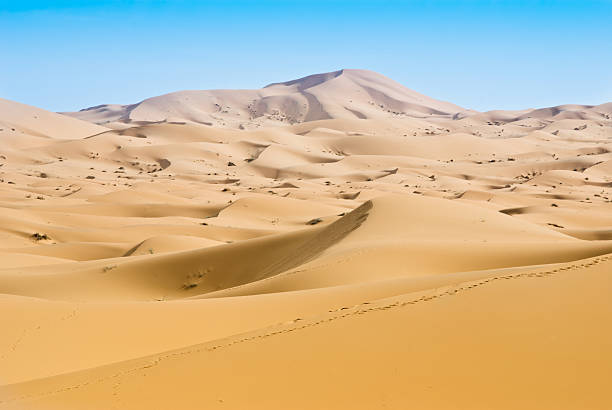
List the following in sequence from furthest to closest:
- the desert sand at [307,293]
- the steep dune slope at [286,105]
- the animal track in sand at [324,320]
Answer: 1. the steep dune slope at [286,105]
2. the animal track in sand at [324,320]
3. the desert sand at [307,293]

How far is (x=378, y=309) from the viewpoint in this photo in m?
7.07

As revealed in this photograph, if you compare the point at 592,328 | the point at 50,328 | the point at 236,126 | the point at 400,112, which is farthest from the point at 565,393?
the point at 400,112

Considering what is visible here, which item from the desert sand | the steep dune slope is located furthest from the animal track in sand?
the steep dune slope

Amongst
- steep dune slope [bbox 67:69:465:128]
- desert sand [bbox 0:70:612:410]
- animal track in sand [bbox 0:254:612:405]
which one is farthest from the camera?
steep dune slope [bbox 67:69:465:128]

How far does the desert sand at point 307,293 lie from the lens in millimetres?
5309

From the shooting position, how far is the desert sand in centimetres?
531

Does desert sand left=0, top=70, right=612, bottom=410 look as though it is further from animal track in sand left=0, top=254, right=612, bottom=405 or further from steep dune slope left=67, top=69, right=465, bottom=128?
steep dune slope left=67, top=69, right=465, bottom=128

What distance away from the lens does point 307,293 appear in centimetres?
991

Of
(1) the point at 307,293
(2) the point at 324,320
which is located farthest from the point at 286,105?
(2) the point at 324,320

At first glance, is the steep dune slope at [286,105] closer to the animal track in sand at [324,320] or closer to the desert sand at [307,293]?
the desert sand at [307,293]

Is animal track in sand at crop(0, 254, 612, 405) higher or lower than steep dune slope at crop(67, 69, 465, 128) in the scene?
lower

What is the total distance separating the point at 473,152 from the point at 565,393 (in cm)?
6813

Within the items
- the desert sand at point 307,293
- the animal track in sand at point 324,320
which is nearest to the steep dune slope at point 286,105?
the desert sand at point 307,293

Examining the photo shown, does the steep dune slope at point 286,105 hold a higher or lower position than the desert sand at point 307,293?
higher
